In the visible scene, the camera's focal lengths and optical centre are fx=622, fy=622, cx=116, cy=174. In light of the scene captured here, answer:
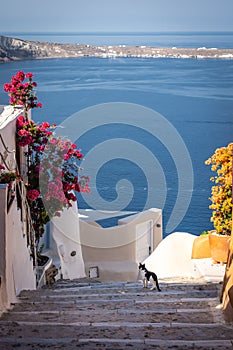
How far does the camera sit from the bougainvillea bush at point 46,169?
7.02m

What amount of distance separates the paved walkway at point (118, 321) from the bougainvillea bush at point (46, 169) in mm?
1688

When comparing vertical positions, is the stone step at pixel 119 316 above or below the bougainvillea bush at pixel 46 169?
below

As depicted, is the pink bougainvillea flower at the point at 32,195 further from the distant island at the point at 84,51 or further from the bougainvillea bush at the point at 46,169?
the distant island at the point at 84,51

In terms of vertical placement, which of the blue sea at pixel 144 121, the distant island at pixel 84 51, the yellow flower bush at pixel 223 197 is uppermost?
the distant island at pixel 84 51

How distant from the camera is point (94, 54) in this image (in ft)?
147

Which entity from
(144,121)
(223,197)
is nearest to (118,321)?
(223,197)

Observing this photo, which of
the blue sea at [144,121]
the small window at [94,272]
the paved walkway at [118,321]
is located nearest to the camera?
the paved walkway at [118,321]

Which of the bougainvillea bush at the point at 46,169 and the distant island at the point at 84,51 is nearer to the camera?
the bougainvillea bush at the point at 46,169

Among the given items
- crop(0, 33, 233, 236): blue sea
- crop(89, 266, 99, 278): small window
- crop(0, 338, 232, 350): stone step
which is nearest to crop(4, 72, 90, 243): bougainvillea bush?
crop(0, 338, 232, 350): stone step

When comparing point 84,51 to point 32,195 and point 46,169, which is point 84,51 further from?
point 32,195

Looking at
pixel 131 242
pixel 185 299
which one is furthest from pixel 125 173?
pixel 185 299

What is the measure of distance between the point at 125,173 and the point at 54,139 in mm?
20066

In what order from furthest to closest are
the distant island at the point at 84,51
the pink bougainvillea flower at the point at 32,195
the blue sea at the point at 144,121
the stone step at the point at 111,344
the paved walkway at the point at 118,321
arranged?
the distant island at the point at 84,51 < the blue sea at the point at 144,121 < the pink bougainvillea flower at the point at 32,195 < the paved walkway at the point at 118,321 < the stone step at the point at 111,344

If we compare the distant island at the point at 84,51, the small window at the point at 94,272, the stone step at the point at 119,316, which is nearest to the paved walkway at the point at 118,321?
the stone step at the point at 119,316
